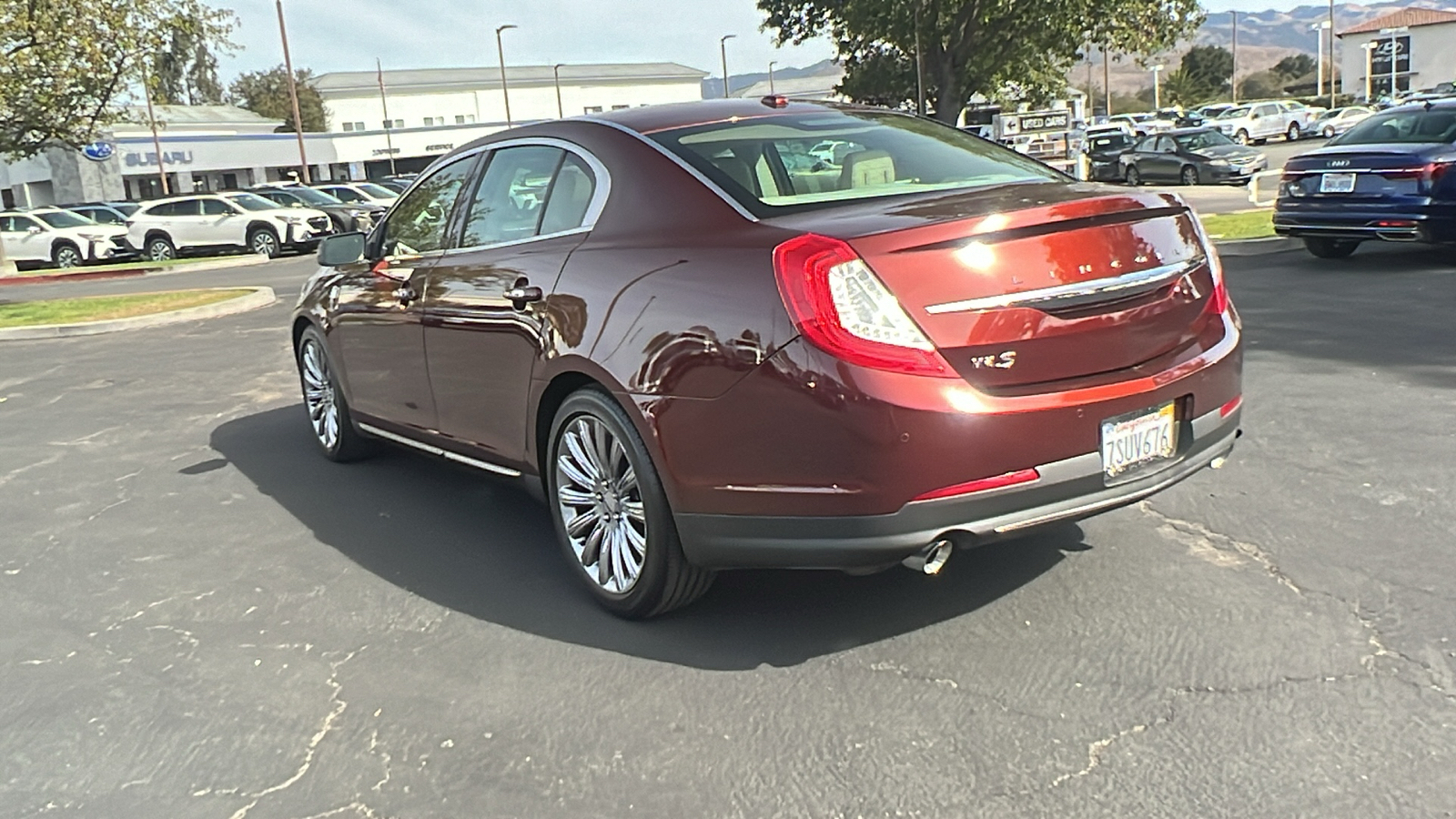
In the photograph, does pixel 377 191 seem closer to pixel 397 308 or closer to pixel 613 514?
pixel 397 308

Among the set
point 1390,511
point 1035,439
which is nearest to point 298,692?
point 1035,439

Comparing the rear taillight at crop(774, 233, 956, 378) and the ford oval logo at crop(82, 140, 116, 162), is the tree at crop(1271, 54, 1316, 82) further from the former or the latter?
the rear taillight at crop(774, 233, 956, 378)

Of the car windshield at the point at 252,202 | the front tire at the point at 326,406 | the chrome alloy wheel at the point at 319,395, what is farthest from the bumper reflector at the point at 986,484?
the car windshield at the point at 252,202

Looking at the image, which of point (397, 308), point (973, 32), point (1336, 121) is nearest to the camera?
point (397, 308)

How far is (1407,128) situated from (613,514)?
34.5 feet

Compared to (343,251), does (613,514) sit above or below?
below

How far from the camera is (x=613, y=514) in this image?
4.00m

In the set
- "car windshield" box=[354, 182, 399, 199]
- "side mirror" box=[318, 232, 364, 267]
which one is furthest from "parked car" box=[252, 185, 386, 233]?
"side mirror" box=[318, 232, 364, 267]

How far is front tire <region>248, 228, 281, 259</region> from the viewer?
87.6 ft

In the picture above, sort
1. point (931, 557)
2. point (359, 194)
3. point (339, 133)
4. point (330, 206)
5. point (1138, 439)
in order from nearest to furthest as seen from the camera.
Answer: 1. point (931, 557)
2. point (1138, 439)
3. point (330, 206)
4. point (359, 194)
5. point (339, 133)

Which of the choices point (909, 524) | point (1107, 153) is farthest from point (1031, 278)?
point (1107, 153)

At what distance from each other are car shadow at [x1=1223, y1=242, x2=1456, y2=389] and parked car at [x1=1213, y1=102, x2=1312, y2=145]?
126 ft

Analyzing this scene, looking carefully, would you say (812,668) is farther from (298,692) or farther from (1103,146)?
(1103,146)

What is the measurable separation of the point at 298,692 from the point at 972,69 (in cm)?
4083
